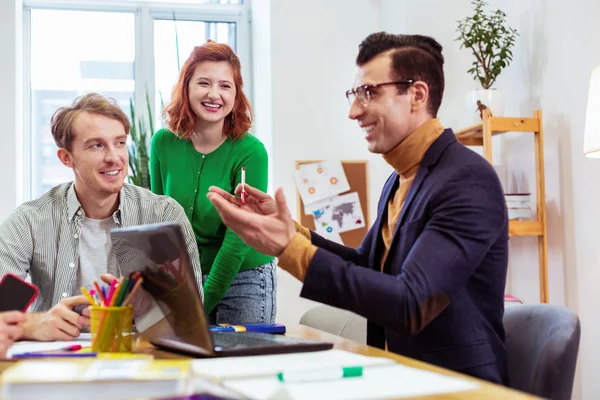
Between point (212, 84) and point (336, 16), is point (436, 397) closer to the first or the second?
point (212, 84)

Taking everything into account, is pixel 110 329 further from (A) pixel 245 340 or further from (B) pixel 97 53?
(B) pixel 97 53

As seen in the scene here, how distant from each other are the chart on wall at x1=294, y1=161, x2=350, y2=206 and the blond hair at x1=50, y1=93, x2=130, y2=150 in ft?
6.92

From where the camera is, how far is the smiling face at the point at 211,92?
7.95ft

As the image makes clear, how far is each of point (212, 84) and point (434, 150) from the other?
1108 millimetres

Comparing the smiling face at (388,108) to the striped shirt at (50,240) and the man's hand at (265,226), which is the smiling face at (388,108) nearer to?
the man's hand at (265,226)

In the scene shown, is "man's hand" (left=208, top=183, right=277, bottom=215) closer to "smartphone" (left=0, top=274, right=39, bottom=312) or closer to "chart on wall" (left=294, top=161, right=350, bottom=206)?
"smartphone" (left=0, top=274, right=39, bottom=312)

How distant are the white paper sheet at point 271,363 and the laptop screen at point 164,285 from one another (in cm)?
8

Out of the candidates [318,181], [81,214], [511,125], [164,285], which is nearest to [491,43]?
[511,125]

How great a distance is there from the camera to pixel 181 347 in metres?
1.29

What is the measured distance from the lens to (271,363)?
1090 millimetres

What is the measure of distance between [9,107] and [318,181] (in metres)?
1.77

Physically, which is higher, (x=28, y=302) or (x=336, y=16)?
(x=336, y=16)

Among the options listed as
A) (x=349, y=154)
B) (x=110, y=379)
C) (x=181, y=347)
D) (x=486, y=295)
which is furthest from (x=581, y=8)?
(x=110, y=379)

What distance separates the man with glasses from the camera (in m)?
1.26
